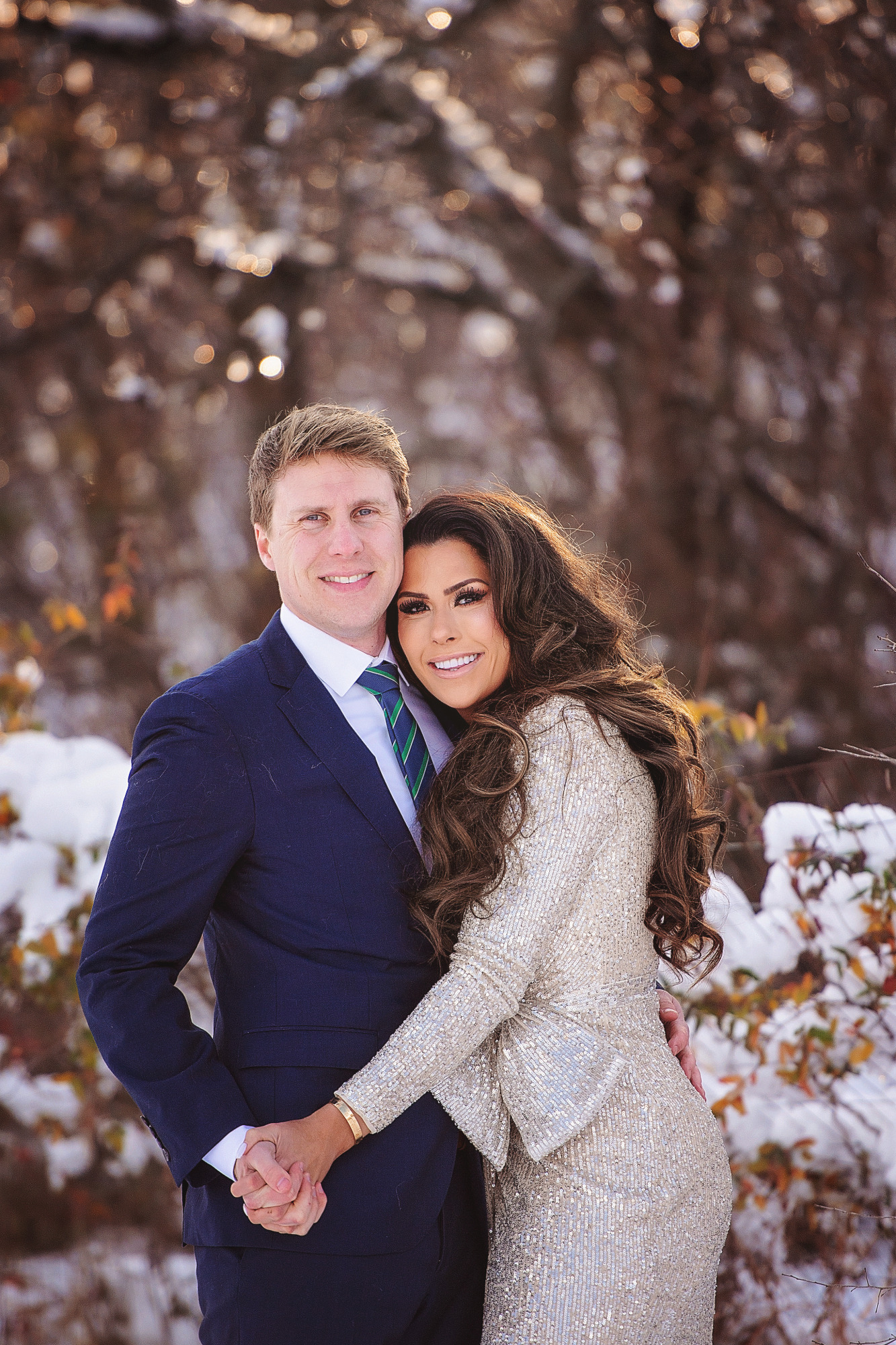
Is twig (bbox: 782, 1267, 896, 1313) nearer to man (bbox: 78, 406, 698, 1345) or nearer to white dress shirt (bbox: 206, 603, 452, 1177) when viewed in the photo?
man (bbox: 78, 406, 698, 1345)

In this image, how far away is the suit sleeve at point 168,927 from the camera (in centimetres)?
178

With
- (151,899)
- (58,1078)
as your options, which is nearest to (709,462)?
(58,1078)

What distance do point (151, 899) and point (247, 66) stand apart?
5.83 metres

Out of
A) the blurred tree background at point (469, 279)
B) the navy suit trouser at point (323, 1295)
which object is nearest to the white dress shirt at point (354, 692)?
the navy suit trouser at point (323, 1295)

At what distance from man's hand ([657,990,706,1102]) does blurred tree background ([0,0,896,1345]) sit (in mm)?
2670

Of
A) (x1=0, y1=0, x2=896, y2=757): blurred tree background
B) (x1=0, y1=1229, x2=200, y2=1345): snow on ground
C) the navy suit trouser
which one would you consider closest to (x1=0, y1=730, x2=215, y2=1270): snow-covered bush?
(x1=0, y1=1229, x2=200, y2=1345): snow on ground

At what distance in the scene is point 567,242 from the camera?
705 cm

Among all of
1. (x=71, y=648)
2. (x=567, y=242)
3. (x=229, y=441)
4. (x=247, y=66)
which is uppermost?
(x=247, y=66)

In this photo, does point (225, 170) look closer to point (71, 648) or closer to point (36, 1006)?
point (71, 648)

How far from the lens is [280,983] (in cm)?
191

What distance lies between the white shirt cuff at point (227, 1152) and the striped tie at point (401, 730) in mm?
665

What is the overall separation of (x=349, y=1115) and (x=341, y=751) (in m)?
0.62

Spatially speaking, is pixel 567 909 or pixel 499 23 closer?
pixel 567 909

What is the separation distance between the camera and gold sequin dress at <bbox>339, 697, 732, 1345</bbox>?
1851mm
